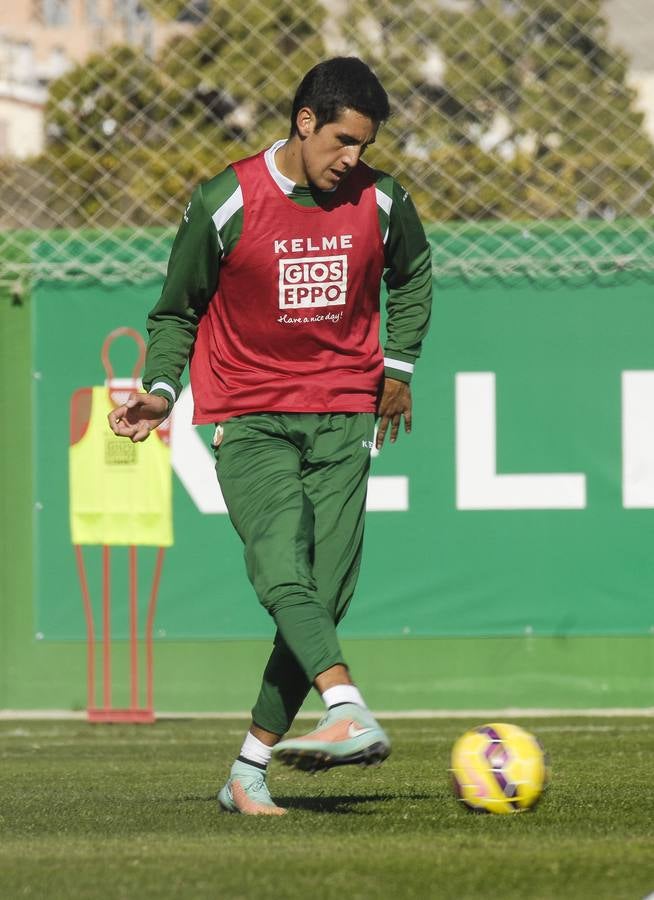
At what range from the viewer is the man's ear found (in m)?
4.70

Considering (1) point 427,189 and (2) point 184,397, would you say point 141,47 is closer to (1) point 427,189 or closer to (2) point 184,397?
(1) point 427,189

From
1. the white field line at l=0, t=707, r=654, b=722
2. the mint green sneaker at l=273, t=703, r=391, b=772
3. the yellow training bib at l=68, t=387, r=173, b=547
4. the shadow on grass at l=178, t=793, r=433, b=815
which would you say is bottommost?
the white field line at l=0, t=707, r=654, b=722

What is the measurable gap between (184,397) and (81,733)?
71.8 inches

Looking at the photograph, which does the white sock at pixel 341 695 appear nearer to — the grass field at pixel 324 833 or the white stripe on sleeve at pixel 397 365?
the grass field at pixel 324 833

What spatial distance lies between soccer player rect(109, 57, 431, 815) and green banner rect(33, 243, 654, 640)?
404 centimetres

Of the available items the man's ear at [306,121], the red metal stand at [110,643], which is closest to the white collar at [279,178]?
the man's ear at [306,121]

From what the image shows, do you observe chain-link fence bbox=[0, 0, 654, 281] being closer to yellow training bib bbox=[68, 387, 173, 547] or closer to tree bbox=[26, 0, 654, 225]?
tree bbox=[26, 0, 654, 225]

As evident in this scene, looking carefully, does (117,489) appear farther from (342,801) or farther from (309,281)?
(309,281)

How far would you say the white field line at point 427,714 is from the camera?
29.4 ft

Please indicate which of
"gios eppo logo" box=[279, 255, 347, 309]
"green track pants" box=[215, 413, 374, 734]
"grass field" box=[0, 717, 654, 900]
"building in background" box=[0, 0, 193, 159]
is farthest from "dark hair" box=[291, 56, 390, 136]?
"building in background" box=[0, 0, 193, 159]

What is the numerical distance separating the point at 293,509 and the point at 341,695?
613 millimetres

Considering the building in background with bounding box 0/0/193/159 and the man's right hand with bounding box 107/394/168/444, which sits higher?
Answer: the building in background with bounding box 0/0/193/159

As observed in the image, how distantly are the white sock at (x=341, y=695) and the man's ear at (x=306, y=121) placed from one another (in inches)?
59.9

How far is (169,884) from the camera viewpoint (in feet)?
11.9
